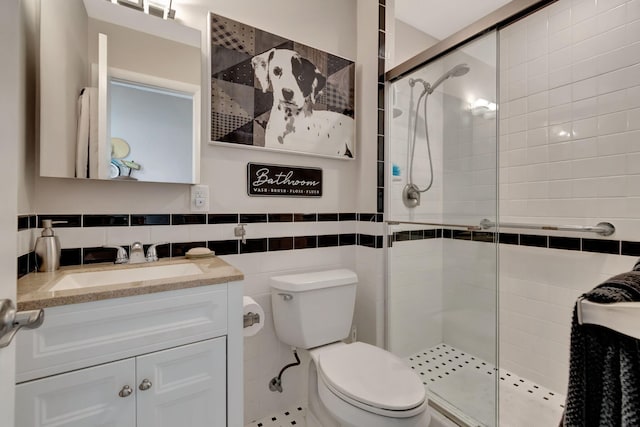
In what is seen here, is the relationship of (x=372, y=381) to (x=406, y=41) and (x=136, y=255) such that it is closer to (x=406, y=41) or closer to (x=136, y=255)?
(x=136, y=255)

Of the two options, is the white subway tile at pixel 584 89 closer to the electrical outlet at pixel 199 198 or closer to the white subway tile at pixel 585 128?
the white subway tile at pixel 585 128

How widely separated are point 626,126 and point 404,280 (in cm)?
137

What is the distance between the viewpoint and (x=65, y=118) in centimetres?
111

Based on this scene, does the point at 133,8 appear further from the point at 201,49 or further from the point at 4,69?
the point at 4,69

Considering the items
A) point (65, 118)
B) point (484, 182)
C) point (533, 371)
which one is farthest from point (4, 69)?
point (533, 371)

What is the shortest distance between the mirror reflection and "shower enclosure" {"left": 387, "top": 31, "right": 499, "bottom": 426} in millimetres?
1156

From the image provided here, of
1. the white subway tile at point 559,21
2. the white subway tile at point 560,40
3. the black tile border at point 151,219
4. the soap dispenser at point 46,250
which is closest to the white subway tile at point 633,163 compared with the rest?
the white subway tile at point 560,40

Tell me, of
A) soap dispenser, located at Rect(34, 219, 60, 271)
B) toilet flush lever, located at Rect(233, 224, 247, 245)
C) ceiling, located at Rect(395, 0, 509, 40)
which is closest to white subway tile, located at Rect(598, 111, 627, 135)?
ceiling, located at Rect(395, 0, 509, 40)

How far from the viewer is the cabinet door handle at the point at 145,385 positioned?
0.88 m

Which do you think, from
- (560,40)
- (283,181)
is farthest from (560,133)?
(283,181)

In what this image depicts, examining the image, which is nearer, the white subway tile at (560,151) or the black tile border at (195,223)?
the black tile border at (195,223)

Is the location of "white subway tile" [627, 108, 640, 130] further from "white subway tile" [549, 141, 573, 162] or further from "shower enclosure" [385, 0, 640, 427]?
"white subway tile" [549, 141, 573, 162]

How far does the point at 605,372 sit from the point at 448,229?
126cm

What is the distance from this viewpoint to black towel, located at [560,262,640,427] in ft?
1.35
